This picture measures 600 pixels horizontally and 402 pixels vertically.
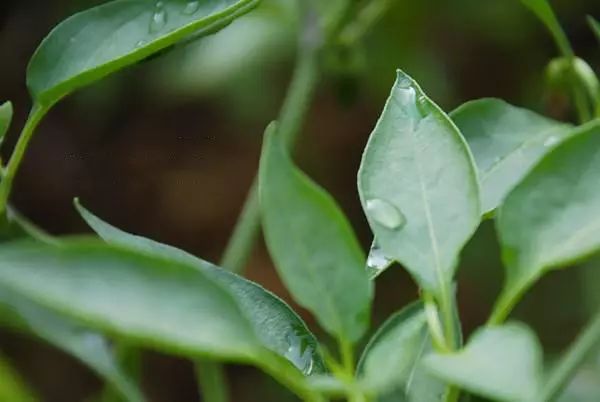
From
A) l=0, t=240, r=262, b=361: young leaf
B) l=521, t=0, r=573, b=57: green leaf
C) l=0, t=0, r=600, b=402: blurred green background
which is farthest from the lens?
l=0, t=0, r=600, b=402: blurred green background

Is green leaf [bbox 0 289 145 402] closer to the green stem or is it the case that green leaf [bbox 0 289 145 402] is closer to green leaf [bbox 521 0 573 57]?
the green stem

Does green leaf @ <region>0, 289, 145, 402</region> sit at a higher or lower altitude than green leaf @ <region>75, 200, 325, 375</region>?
higher

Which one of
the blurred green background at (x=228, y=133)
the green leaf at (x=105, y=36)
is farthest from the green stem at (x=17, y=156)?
the blurred green background at (x=228, y=133)

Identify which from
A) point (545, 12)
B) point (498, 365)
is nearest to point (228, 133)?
point (545, 12)

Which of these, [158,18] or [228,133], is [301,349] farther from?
[228,133]

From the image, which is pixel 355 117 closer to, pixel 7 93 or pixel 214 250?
pixel 214 250

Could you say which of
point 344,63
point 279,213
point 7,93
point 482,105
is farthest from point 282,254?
point 7,93

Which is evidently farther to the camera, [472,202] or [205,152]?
[205,152]

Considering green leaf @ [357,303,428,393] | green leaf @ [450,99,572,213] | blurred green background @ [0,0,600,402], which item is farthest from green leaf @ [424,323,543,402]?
blurred green background @ [0,0,600,402]

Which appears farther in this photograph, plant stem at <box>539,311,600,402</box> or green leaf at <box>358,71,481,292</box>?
plant stem at <box>539,311,600,402</box>
